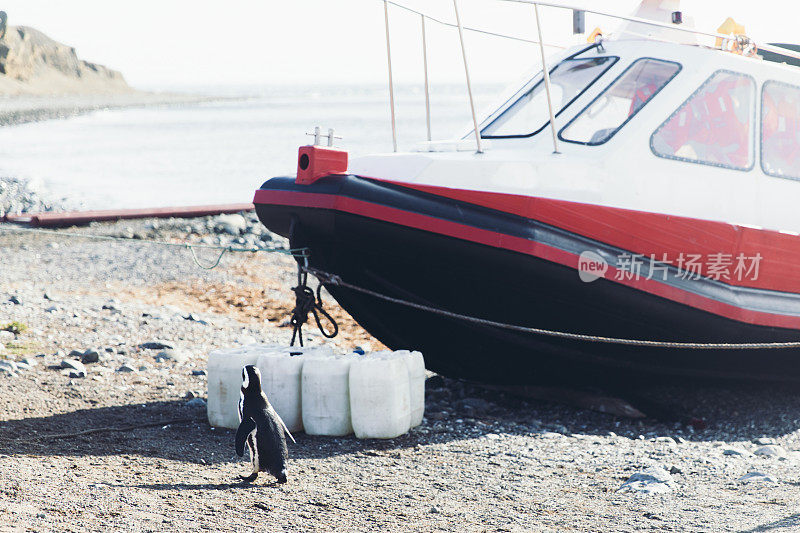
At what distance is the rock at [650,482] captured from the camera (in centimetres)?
418

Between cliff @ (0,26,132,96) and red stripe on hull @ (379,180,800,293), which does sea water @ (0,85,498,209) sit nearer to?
red stripe on hull @ (379,180,800,293)

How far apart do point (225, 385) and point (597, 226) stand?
2.35 meters

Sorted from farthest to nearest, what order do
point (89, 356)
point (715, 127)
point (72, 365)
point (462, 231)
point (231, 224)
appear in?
point (231, 224)
point (89, 356)
point (72, 365)
point (715, 127)
point (462, 231)

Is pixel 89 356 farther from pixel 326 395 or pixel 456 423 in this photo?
pixel 456 423

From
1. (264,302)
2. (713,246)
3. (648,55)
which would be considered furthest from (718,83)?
(264,302)

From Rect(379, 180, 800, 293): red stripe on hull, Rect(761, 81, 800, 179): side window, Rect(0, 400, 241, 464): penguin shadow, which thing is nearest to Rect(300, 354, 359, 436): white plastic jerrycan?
Rect(0, 400, 241, 464): penguin shadow

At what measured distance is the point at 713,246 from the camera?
532cm

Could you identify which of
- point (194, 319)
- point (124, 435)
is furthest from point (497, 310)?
point (194, 319)

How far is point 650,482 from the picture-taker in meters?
4.27

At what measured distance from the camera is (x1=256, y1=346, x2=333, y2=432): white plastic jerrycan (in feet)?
16.1

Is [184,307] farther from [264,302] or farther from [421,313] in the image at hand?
[421,313]

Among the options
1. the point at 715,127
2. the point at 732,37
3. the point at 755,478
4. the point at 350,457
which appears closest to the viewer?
the point at 755,478

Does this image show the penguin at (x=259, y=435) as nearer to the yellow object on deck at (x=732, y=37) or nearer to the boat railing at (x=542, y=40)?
the boat railing at (x=542, y=40)

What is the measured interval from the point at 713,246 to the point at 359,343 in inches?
137
